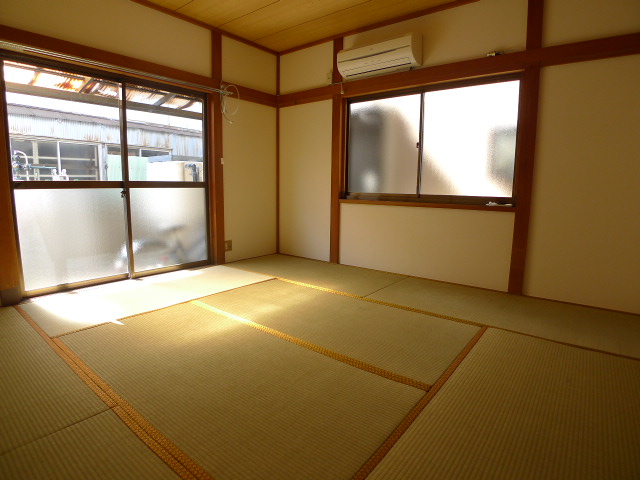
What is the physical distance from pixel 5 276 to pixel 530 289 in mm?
4598

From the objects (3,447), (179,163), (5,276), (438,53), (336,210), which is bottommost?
(3,447)

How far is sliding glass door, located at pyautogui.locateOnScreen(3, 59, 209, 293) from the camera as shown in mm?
3115

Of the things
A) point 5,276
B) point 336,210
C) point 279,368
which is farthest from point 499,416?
point 5,276

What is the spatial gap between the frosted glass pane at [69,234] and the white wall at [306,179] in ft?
7.29

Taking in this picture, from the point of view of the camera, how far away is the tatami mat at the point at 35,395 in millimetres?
1553

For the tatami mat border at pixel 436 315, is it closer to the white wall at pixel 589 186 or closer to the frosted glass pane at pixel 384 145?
the white wall at pixel 589 186

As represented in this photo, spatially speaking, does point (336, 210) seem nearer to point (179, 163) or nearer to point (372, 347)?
point (179, 163)

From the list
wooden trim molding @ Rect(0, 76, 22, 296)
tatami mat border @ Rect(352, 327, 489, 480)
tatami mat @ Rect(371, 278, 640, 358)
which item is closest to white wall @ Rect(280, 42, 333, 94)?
tatami mat @ Rect(371, 278, 640, 358)

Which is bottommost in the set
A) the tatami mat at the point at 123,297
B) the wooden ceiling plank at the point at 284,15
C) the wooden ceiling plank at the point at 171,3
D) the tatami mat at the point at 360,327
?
the tatami mat at the point at 360,327

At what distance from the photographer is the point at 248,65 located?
4727 millimetres

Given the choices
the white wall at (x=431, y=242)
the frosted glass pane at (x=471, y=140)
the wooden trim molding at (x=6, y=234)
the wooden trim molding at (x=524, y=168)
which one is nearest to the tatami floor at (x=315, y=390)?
the wooden trim molding at (x=6, y=234)

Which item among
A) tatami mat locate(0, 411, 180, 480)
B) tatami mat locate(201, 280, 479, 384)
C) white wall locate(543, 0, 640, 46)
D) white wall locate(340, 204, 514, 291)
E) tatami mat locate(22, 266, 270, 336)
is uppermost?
white wall locate(543, 0, 640, 46)

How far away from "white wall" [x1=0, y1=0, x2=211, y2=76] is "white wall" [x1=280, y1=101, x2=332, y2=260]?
1.33m

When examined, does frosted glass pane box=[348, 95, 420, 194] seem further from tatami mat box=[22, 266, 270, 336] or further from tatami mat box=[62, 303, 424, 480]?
tatami mat box=[62, 303, 424, 480]
